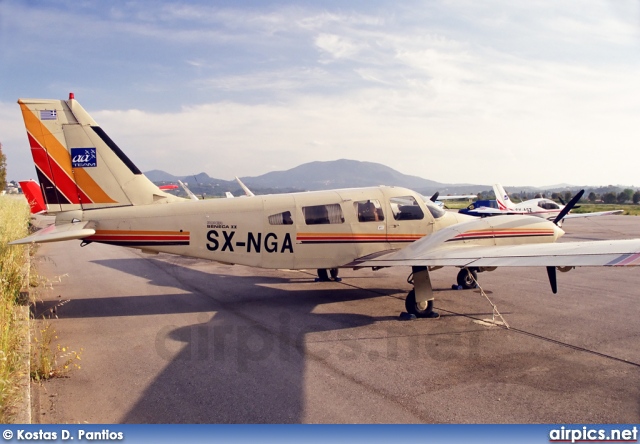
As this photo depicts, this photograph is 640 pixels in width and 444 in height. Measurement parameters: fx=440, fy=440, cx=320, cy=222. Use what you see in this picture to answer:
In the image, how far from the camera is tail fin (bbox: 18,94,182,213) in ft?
31.3

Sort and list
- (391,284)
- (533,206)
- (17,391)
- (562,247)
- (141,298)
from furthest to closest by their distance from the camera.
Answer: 1. (533,206)
2. (391,284)
3. (141,298)
4. (562,247)
5. (17,391)

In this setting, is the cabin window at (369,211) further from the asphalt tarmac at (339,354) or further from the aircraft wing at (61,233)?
the aircraft wing at (61,233)

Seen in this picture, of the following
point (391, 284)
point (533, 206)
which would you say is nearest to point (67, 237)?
point (391, 284)

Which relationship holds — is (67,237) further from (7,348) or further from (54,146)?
(7,348)

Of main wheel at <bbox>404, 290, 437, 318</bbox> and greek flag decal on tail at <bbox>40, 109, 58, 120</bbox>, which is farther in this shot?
greek flag decal on tail at <bbox>40, 109, 58, 120</bbox>

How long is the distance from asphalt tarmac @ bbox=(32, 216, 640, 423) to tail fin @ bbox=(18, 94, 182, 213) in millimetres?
2508

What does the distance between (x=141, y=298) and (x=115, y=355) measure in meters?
4.23

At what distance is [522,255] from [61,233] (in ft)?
29.6

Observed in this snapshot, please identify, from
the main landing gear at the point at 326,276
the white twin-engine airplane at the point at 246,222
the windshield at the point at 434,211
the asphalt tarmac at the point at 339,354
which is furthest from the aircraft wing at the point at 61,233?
the windshield at the point at 434,211

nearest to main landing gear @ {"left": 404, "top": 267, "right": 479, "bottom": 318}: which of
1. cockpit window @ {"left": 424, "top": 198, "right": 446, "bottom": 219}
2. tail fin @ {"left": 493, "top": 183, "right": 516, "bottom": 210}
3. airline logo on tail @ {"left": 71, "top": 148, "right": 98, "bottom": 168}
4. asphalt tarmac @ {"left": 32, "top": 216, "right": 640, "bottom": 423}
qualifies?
asphalt tarmac @ {"left": 32, "top": 216, "right": 640, "bottom": 423}

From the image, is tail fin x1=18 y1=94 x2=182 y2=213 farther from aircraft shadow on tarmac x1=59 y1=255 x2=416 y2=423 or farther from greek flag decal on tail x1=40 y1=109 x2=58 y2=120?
aircraft shadow on tarmac x1=59 y1=255 x2=416 y2=423

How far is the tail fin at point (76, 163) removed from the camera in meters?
9.55

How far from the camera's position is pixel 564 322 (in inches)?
345

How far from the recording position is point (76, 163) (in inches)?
389
